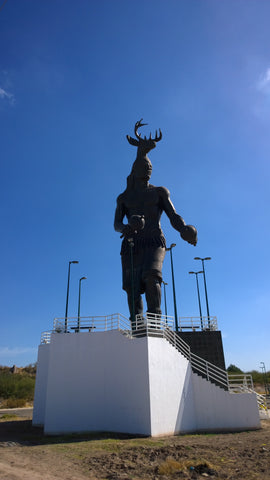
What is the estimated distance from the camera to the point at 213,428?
1554cm

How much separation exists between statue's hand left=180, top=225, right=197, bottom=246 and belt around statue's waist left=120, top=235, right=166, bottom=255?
1.12 meters

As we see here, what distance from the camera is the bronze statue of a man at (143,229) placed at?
17.3 meters

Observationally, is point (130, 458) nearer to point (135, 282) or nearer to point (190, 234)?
point (135, 282)

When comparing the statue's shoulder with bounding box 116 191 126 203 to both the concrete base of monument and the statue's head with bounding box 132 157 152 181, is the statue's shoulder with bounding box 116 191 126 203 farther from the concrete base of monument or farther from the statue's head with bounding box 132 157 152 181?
the concrete base of monument

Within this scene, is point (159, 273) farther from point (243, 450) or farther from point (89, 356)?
point (243, 450)

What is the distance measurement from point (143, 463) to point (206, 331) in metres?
10.4

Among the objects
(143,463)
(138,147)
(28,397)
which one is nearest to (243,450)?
(143,463)

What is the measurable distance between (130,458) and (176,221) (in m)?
11.9

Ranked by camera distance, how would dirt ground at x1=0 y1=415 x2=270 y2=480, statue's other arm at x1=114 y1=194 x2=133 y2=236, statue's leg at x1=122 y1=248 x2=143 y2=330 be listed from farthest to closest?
1. statue's other arm at x1=114 y1=194 x2=133 y2=236
2. statue's leg at x1=122 y1=248 x2=143 y2=330
3. dirt ground at x1=0 y1=415 x2=270 y2=480

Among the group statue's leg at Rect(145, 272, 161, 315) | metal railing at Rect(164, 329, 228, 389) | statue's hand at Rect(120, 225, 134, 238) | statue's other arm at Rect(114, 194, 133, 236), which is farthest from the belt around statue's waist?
metal railing at Rect(164, 329, 228, 389)

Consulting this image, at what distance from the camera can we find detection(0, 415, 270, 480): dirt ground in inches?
306

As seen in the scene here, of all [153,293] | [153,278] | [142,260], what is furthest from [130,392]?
[142,260]

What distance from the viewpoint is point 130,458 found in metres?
9.26

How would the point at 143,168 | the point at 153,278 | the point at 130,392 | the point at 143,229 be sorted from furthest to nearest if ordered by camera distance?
the point at 143,168
the point at 143,229
the point at 153,278
the point at 130,392
